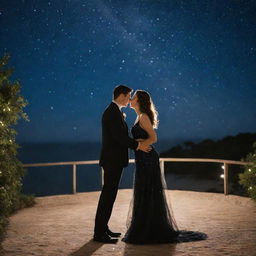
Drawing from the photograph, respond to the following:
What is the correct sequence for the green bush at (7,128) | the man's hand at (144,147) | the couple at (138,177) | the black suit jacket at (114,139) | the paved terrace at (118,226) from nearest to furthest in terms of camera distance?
1. the paved terrace at (118,226)
2. the black suit jacket at (114,139)
3. the couple at (138,177)
4. the man's hand at (144,147)
5. the green bush at (7,128)

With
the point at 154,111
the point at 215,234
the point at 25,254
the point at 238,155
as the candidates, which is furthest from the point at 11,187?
the point at 238,155

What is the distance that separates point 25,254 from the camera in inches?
206

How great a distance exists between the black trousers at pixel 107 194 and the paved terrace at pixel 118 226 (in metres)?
0.25

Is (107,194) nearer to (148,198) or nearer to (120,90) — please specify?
(148,198)

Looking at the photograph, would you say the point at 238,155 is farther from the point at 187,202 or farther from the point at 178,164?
the point at 187,202

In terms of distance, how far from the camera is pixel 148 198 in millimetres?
5938

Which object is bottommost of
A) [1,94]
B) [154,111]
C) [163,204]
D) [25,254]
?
[25,254]

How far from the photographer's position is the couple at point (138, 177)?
18.8 ft

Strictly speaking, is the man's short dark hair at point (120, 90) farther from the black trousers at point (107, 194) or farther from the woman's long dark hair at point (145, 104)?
the black trousers at point (107, 194)

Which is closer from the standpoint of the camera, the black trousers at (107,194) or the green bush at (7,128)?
the black trousers at (107,194)

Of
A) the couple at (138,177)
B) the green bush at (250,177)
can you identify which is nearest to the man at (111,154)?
the couple at (138,177)

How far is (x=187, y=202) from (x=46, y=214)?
3014mm

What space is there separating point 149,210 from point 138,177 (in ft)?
1.53

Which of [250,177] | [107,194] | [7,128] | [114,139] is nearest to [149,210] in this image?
[107,194]
